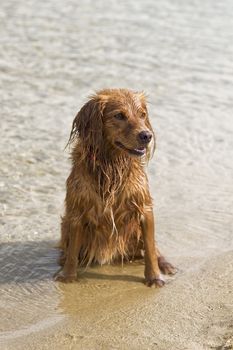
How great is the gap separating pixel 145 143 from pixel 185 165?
2.68m

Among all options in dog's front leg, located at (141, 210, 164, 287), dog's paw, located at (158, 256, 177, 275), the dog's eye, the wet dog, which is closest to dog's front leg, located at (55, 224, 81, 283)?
the wet dog

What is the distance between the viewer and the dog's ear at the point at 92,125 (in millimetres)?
5242

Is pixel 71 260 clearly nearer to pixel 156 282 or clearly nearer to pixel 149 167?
pixel 156 282

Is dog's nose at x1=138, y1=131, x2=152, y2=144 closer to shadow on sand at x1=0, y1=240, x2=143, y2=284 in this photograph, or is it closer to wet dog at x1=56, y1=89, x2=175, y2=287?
A: wet dog at x1=56, y1=89, x2=175, y2=287

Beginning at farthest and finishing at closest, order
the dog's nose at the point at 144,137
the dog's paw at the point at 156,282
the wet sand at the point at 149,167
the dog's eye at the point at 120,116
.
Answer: the dog's paw at the point at 156,282 < the dog's eye at the point at 120,116 < the dog's nose at the point at 144,137 < the wet sand at the point at 149,167

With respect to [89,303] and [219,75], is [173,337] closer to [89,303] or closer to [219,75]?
[89,303]

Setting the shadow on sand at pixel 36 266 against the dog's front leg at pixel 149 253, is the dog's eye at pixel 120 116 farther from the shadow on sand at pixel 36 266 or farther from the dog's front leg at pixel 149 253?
the shadow on sand at pixel 36 266

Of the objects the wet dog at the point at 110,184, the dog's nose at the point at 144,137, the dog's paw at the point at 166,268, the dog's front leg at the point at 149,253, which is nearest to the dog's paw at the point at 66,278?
the wet dog at the point at 110,184

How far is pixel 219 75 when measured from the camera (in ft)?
34.8

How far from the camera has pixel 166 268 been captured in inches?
222

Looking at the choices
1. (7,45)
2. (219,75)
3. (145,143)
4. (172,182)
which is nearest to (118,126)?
(145,143)

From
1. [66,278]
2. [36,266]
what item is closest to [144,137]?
[66,278]

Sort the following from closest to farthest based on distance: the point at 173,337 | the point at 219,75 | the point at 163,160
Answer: the point at 173,337 < the point at 163,160 < the point at 219,75

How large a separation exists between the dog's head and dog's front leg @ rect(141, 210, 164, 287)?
1.59 feet
